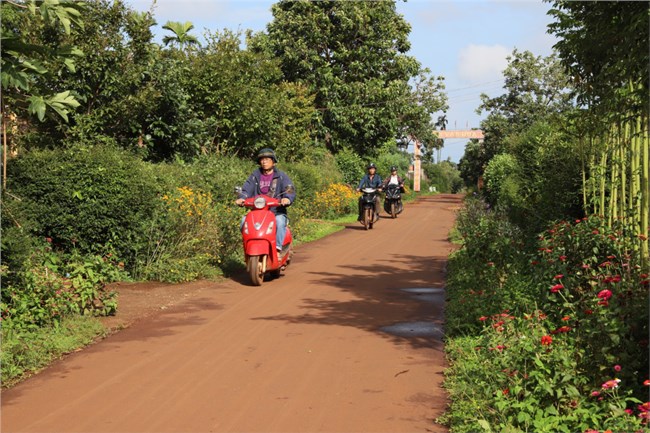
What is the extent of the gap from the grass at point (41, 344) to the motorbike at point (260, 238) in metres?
3.41

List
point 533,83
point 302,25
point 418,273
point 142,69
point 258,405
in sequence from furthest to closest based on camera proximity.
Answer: point 533,83
point 302,25
point 142,69
point 418,273
point 258,405

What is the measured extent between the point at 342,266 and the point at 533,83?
2834 centimetres

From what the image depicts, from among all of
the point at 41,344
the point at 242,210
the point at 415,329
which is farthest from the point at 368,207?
the point at 41,344

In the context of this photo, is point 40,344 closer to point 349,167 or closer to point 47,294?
point 47,294

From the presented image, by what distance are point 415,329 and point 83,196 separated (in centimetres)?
517

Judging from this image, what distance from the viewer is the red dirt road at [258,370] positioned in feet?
17.4

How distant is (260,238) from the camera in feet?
37.2

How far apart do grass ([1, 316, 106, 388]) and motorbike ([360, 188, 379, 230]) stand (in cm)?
1402

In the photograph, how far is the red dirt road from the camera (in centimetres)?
530

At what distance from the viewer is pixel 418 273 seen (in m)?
12.9

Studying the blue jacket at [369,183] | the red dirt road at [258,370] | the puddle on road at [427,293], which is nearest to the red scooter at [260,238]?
the red dirt road at [258,370]

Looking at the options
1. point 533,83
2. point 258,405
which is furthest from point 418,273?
point 533,83

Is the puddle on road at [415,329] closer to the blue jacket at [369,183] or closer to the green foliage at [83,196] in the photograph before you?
the green foliage at [83,196]

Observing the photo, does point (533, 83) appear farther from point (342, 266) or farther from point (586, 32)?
point (586, 32)
